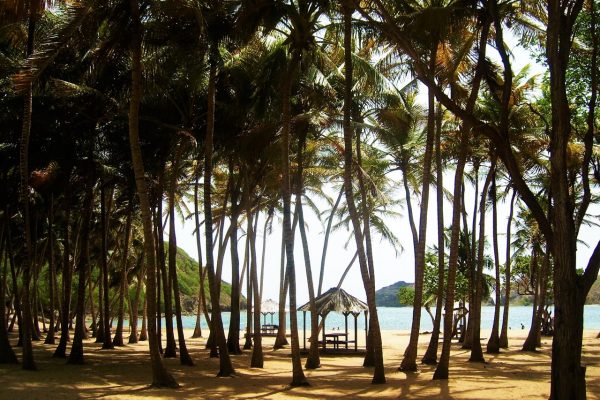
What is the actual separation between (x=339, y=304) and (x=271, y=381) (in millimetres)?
9396

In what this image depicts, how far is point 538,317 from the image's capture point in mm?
26375

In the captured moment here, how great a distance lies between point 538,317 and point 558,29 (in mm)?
17737

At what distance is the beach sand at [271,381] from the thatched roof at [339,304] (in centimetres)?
348

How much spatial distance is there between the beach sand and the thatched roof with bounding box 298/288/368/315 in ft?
11.4

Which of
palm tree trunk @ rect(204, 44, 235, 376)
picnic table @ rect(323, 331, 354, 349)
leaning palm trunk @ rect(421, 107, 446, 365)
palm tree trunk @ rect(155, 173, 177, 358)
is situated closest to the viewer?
palm tree trunk @ rect(204, 44, 235, 376)

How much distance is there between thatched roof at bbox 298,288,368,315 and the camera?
24.5 meters

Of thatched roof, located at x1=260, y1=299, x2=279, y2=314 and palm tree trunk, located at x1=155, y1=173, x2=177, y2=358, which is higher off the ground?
palm tree trunk, located at x1=155, y1=173, x2=177, y2=358

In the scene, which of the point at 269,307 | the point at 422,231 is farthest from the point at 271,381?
the point at 269,307

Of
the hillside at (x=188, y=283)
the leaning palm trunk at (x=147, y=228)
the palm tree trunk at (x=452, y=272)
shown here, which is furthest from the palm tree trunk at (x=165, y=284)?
the hillside at (x=188, y=283)

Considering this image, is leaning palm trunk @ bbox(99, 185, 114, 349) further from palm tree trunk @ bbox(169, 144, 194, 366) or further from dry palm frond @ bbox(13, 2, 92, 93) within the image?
dry palm frond @ bbox(13, 2, 92, 93)

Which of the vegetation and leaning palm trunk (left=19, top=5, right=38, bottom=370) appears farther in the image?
leaning palm trunk (left=19, top=5, right=38, bottom=370)

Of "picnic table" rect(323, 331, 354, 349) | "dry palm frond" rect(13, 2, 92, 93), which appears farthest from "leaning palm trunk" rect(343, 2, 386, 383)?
"picnic table" rect(323, 331, 354, 349)

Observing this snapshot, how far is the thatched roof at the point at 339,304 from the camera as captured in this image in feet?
80.4

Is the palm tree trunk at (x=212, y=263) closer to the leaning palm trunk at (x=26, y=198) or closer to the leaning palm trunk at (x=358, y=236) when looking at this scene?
the leaning palm trunk at (x=358, y=236)
